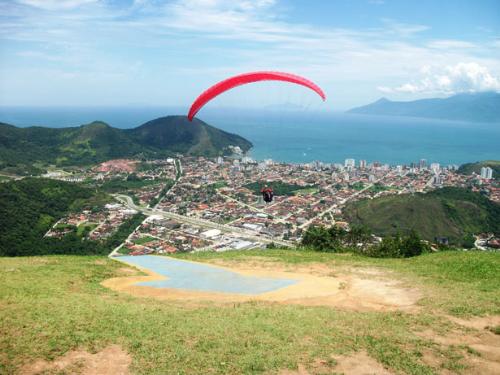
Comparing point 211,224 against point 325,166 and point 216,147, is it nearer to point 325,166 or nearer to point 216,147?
point 325,166

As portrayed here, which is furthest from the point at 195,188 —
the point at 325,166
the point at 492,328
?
the point at 492,328

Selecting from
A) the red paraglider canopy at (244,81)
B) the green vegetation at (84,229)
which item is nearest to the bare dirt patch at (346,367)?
the red paraglider canopy at (244,81)

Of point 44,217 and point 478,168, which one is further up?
point 478,168

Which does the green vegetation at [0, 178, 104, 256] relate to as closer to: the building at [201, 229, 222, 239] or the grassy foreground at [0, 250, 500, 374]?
the building at [201, 229, 222, 239]

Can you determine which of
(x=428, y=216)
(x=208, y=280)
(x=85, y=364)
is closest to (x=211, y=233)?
(x=428, y=216)

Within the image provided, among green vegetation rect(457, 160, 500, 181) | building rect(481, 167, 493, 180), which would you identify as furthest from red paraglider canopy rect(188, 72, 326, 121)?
green vegetation rect(457, 160, 500, 181)

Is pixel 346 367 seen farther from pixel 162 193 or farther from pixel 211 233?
pixel 162 193

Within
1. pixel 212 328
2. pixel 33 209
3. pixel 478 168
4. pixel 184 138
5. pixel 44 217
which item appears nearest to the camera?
pixel 212 328
